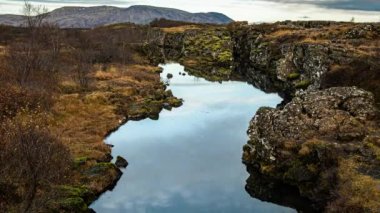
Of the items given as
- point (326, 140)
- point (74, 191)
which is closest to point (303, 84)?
point (326, 140)

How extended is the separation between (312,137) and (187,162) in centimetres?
1348

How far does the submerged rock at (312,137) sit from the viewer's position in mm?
34812

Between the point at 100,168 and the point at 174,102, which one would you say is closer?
the point at 100,168

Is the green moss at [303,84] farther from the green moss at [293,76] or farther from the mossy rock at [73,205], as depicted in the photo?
the mossy rock at [73,205]

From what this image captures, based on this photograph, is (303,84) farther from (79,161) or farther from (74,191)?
(74,191)

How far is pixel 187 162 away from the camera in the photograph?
45750 millimetres

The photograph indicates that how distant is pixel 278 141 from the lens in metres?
39.6

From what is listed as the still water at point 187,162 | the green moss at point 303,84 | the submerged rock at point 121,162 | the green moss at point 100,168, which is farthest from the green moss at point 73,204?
the green moss at point 303,84

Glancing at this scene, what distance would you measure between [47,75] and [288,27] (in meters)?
80.2

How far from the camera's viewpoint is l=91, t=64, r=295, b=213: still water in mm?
36094

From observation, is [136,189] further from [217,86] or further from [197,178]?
[217,86]

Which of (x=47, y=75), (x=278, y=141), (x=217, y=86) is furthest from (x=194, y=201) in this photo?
(x=217, y=86)

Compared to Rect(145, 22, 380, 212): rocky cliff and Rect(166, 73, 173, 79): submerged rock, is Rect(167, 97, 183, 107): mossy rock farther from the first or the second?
Rect(166, 73, 173, 79): submerged rock

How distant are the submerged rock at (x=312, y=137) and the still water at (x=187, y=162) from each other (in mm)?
2864
